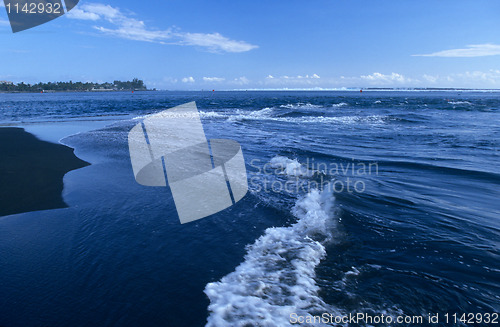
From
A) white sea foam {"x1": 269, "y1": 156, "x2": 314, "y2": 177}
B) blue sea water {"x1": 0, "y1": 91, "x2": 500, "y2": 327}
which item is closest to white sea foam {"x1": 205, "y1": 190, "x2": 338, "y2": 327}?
blue sea water {"x1": 0, "y1": 91, "x2": 500, "y2": 327}

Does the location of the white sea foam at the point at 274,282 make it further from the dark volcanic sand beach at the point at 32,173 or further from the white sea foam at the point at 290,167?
the dark volcanic sand beach at the point at 32,173

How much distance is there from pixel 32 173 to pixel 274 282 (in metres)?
7.15

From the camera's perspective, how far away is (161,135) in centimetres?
1307

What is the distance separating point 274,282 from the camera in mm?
3018

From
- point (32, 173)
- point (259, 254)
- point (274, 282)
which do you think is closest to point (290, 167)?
point (259, 254)

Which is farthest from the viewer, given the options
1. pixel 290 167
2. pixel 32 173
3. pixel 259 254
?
pixel 290 167

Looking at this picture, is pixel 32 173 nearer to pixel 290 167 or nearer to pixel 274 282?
pixel 290 167

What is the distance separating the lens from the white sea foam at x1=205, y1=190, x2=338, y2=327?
2.55 metres

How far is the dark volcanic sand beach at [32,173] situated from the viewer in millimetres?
5070

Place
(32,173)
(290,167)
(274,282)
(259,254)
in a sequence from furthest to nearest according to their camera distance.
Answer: (290,167) < (32,173) < (259,254) < (274,282)

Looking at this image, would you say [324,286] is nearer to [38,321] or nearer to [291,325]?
[291,325]

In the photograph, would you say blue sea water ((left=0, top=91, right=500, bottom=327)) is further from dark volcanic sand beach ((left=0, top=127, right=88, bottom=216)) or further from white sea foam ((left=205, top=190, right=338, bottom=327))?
dark volcanic sand beach ((left=0, top=127, right=88, bottom=216))

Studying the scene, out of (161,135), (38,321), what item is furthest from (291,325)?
(161,135)

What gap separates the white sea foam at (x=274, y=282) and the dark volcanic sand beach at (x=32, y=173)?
12.6 ft
